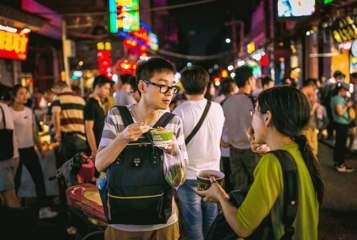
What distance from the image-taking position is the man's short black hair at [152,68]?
255cm

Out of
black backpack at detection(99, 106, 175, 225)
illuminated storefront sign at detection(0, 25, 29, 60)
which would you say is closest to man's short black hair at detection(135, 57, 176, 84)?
black backpack at detection(99, 106, 175, 225)

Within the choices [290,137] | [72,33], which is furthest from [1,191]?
[72,33]

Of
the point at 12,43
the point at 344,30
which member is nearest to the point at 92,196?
the point at 12,43

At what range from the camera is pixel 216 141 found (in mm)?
3742

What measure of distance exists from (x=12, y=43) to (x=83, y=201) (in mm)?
9053

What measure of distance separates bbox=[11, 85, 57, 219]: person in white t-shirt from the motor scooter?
1714 mm

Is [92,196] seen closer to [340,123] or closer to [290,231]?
[290,231]

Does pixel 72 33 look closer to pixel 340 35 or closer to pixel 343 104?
pixel 340 35

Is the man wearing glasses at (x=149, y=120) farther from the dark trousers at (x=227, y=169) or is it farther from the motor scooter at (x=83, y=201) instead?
the dark trousers at (x=227, y=169)

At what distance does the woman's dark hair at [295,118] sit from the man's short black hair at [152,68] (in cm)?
99

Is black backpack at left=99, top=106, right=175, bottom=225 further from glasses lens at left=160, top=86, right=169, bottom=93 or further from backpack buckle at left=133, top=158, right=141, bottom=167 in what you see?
glasses lens at left=160, top=86, right=169, bottom=93

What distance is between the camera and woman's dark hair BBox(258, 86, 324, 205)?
1815mm

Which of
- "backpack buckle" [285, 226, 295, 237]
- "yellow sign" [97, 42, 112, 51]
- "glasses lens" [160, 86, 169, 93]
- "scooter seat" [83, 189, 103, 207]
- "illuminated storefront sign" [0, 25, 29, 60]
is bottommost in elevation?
"scooter seat" [83, 189, 103, 207]

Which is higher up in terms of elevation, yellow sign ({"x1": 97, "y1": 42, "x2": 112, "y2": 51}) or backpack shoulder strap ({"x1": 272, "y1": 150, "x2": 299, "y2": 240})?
yellow sign ({"x1": 97, "y1": 42, "x2": 112, "y2": 51})
